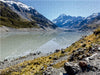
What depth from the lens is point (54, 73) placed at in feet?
41.2

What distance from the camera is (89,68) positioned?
9.62 meters

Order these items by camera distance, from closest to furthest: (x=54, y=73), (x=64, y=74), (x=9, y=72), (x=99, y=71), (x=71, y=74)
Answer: (x=99, y=71) < (x=71, y=74) < (x=64, y=74) < (x=54, y=73) < (x=9, y=72)

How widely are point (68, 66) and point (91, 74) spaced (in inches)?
104

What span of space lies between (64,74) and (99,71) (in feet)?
13.8

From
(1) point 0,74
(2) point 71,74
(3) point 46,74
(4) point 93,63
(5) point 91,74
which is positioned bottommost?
(1) point 0,74

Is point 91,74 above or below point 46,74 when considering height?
above

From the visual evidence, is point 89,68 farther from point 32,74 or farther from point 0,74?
point 0,74

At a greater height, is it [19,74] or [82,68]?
[82,68]

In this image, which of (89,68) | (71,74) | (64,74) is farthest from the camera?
(64,74)

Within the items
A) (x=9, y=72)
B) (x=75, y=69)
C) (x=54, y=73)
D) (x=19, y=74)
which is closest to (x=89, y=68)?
(x=75, y=69)

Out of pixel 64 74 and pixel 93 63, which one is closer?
pixel 93 63

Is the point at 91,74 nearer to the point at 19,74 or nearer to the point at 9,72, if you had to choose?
the point at 19,74

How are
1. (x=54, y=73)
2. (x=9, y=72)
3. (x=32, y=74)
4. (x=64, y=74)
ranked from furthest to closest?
1. (x=9, y=72)
2. (x=32, y=74)
3. (x=54, y=73)
4. (x=64, y=74)

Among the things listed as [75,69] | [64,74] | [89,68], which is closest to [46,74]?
[64,74]
